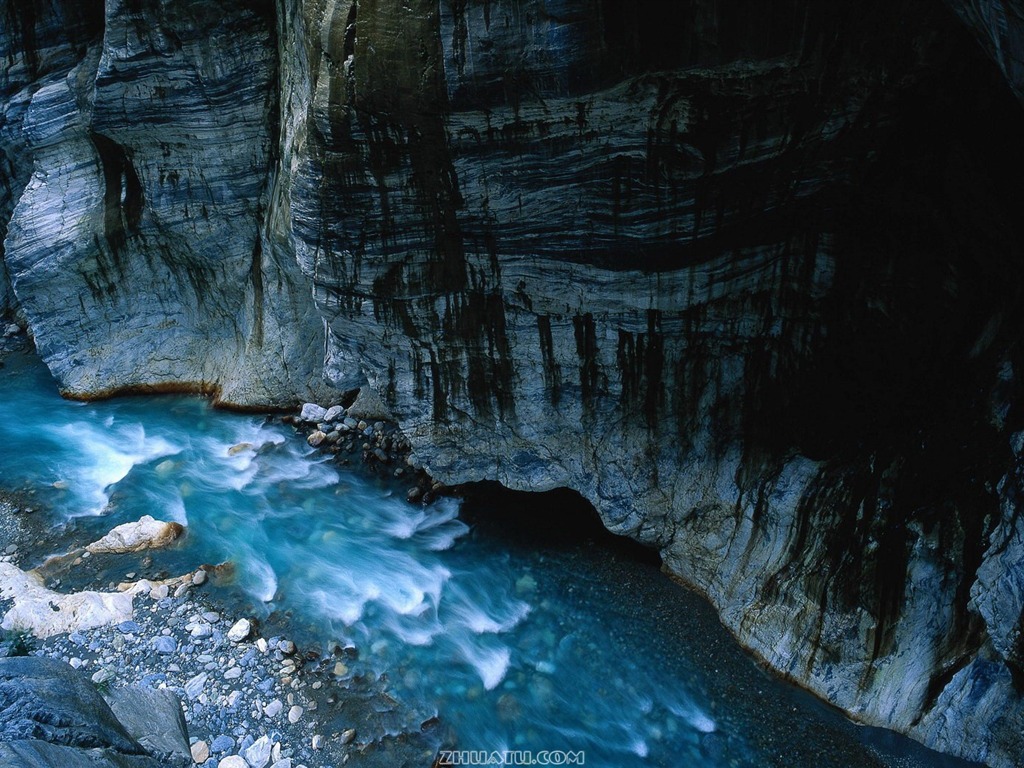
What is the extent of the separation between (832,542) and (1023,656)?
2048 millimetres

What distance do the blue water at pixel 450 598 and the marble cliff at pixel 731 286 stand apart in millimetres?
660

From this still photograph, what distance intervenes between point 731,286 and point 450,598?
4.93 m

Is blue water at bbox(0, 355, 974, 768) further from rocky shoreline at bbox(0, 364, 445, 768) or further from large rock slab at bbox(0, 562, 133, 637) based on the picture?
large rock slab at bbox(0, 562, 133, 637)

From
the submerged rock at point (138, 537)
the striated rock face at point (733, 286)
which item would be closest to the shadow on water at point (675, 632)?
the striated rock face at point (733, 286)

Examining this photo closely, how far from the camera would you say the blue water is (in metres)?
7.49

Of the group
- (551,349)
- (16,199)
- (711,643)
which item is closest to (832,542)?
(711,643)

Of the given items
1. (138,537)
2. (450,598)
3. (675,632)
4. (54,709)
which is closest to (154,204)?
(138,537)

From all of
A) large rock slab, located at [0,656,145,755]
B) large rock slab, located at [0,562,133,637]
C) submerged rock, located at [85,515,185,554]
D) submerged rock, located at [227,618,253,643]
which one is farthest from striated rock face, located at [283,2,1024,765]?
large rock slab, located at [0,656,145,755]

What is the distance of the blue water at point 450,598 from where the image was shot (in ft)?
24.6

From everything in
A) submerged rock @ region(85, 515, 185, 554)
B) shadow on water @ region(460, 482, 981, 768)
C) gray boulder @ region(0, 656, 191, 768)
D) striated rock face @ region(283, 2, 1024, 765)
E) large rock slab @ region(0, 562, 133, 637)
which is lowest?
shadow on water @ region(460, 482, 981, 768)

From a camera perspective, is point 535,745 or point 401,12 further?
point 535,745

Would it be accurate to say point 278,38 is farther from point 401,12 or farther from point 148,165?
point 401,12

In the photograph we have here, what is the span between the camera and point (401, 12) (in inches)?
273

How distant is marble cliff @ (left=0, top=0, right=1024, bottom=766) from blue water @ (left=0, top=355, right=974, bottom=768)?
0.66 m
